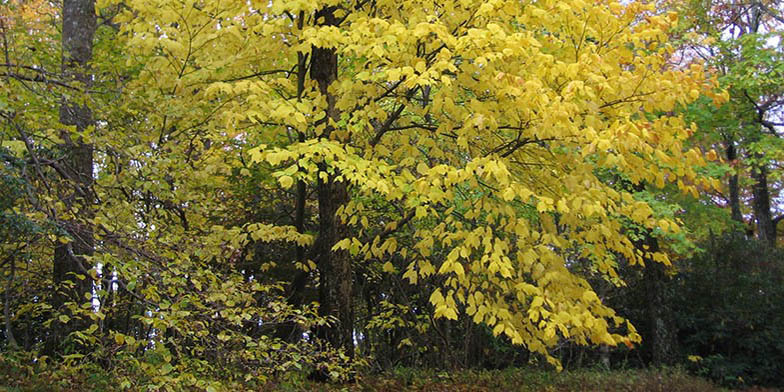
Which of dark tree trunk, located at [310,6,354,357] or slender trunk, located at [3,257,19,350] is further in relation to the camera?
dark tree trunk, located at [310,6,354,357]

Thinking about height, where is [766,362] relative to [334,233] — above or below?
below

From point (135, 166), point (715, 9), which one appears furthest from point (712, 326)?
point (135, 166)

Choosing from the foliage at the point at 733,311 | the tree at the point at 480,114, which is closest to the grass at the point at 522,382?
the tree at the point at 480,114

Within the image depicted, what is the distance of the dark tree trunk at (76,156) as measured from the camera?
5.41 meters

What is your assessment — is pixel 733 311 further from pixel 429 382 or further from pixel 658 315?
pixel 429 382

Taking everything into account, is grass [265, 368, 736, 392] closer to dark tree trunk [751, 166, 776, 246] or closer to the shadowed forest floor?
the shadowed forest floor

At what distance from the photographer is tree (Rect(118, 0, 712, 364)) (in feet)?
18.6

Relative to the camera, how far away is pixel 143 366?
4707 mm

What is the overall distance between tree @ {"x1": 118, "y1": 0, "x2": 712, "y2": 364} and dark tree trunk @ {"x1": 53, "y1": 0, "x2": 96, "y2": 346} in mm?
815

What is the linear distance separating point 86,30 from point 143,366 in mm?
5725

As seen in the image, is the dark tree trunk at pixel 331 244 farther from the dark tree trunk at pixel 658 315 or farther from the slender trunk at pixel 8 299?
the dark tree trunk at pixel 658 315

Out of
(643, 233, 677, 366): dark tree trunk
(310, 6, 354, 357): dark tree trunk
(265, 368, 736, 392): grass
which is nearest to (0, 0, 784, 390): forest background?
(310, 6, 354, 357): dark tree trunk

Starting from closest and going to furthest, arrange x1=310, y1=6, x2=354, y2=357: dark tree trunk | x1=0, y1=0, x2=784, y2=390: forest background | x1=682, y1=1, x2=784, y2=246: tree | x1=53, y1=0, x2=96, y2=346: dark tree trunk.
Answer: x1=0, y1=0, x2=784, y2=390: forest background < x1=53, y1=0, x2=96, y2=346: dark tree trunk < x1=310, y1=6, x2=354, y2=357: dark tree trunk < x1=682, y1=1, x2=784, y2=246: tree

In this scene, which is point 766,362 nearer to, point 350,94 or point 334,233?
point 334,233
